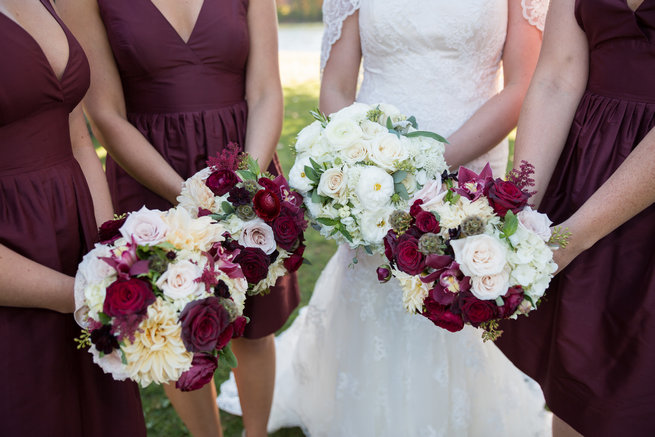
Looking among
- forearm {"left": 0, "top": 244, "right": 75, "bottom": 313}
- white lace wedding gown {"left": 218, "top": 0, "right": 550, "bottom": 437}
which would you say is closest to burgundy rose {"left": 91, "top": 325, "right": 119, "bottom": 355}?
forearm {"left": 0, "top": 244, "right": 75, "bottom": 313}

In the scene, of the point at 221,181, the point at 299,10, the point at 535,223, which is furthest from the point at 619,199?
the point at 299,10

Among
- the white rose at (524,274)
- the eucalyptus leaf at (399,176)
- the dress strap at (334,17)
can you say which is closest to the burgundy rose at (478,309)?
the white rose at (524,274)

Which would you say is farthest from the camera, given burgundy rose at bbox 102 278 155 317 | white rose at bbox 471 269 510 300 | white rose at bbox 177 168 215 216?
white rose at bbox 177 168 215 216

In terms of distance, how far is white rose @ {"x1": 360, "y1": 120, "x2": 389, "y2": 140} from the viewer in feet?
6.89

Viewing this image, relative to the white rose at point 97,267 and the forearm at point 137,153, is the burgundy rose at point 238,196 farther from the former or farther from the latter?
Answer: the forearm at point 137,153

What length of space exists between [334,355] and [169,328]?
6.50ft

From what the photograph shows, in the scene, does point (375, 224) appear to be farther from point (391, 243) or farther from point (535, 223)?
point (535, 223)

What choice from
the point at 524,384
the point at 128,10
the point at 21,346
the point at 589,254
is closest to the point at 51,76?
the point at 128,10

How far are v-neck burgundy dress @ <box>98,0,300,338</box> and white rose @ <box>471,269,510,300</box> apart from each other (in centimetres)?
148

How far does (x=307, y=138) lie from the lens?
7.16 feet

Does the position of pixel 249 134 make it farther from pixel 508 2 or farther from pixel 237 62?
pixel 508 2

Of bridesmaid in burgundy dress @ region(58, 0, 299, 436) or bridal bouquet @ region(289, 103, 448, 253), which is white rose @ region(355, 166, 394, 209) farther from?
bridesmaid in burgundy dress @ region(58, 0, 299, 436)

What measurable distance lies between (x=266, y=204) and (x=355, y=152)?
15.9 inches

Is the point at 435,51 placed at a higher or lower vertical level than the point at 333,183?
higher
